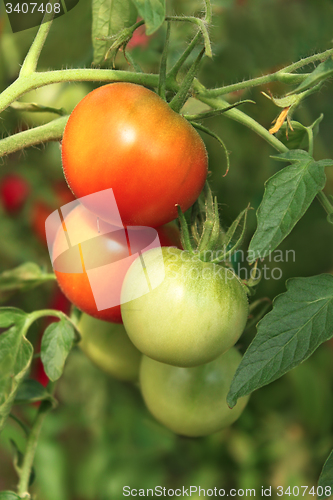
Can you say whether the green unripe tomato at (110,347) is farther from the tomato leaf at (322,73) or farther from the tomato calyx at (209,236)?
the tomato leaf at (322,73)

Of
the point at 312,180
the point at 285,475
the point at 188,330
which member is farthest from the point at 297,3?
the point at 285,475

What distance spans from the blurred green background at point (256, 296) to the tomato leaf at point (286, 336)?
35cm

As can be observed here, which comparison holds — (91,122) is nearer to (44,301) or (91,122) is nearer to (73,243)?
(73,243)

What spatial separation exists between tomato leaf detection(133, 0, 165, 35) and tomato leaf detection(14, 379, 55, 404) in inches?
20.4

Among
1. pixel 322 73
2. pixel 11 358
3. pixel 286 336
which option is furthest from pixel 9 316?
pixel 322 73

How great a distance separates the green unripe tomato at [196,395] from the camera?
2.10 feet

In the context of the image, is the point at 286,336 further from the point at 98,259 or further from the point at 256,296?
the point at 256,296

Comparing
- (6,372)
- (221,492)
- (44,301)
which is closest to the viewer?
(6,372)

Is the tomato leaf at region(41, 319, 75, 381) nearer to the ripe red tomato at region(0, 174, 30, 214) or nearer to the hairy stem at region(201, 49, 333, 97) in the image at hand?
the hairy stem at region(201, 49, 333, 97)

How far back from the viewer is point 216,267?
52 centimetres

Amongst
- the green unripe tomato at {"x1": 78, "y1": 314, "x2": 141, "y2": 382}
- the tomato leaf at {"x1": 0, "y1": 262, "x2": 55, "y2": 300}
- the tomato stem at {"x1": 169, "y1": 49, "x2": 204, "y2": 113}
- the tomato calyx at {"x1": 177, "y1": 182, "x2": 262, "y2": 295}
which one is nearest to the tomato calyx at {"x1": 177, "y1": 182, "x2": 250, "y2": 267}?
the tomato calyx at {"x1": 177, "y1": 182, "x2": 262, "y2": 295}

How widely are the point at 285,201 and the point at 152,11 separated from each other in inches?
8.5

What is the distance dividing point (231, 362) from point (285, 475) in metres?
0.56

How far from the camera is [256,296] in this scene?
866 millimetres
